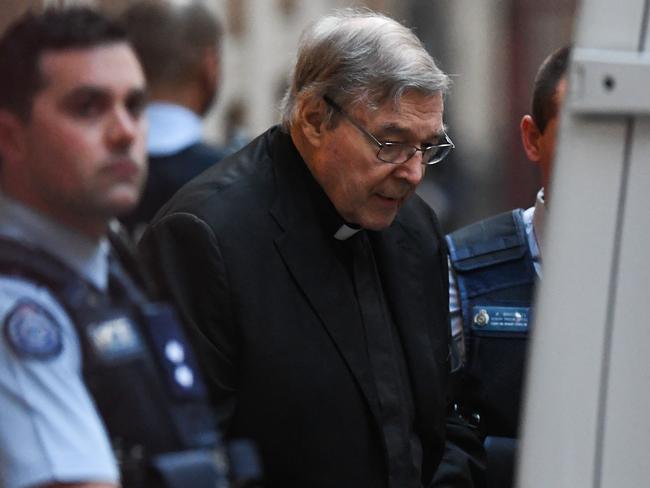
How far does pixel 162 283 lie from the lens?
1.73 m

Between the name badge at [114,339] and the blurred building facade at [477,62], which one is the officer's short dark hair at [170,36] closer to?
the blurred building facade at [477,62]

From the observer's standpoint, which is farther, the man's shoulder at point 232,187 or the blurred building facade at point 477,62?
the blurred building facade at point 477,62

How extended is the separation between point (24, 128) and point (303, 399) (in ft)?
2.78

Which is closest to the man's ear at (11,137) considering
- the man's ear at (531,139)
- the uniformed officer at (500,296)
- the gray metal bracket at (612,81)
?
the gray metal bracket at (612,81)

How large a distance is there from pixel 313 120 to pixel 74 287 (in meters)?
1.09

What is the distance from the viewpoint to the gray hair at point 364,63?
2506mm

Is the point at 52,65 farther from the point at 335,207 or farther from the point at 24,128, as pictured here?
the point at 335,207

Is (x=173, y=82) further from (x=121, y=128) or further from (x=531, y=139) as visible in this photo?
(x=531, y=139)

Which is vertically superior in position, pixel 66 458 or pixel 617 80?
pixel 617 80

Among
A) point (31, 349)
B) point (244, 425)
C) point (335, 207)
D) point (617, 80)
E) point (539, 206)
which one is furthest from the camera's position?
point (539, 206)

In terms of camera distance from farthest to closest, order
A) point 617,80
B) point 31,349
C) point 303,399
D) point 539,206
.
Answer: point 539,206 < point 303,399 < point 617,80 < point 31,349

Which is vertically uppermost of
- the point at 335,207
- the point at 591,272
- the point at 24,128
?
the point at 24,128

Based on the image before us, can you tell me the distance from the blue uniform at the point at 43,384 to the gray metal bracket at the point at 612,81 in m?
0.56

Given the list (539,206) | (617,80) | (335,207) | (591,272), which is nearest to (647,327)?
Answer: (591,272)
